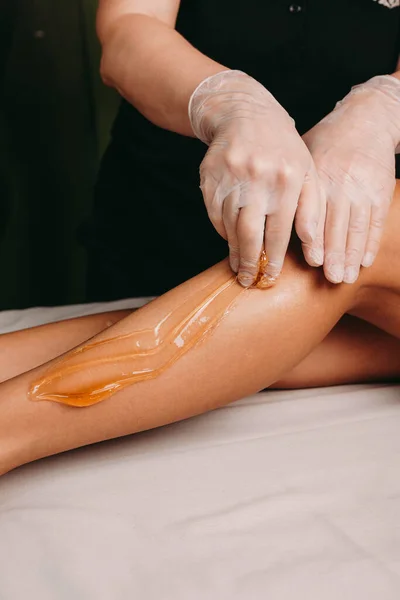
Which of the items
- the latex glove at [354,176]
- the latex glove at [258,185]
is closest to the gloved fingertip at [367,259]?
the latex glove at [354,176]

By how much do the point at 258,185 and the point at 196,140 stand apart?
0.55 meters

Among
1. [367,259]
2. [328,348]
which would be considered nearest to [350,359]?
[328,348]

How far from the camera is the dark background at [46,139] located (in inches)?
85.8

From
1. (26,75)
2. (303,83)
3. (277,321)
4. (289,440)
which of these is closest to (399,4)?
(303,83)

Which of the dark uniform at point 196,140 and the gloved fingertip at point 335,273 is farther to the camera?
the dark uniform at point 196,140

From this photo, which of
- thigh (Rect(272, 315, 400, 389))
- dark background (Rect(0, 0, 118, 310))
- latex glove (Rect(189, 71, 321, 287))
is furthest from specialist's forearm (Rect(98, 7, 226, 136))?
dark background (Rect(0, 0, 118, 310))

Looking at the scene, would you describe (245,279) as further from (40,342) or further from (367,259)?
(40,342)

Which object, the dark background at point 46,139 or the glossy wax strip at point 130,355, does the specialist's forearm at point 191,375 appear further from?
the dark background at point 46,139

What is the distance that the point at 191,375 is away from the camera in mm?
1002

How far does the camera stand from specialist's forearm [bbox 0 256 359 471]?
A: 100 cm

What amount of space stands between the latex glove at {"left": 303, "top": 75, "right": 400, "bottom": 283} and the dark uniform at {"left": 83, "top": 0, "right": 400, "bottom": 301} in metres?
0.26

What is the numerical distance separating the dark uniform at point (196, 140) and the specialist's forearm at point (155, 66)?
0.61 feet

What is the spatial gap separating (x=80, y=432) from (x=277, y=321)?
333 mm

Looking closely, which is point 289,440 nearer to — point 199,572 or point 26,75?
point 199,572
